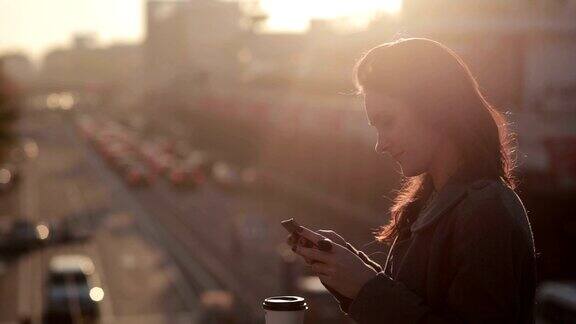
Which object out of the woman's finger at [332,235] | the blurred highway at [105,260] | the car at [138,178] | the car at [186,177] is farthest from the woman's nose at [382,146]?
the car at [138,178]

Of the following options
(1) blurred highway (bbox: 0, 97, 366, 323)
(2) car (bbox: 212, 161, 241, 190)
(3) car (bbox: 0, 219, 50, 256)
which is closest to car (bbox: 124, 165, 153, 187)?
(1) blurred highway (bbox: 0, 97, 366, 323)

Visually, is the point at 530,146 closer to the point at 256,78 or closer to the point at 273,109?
the point at 273,109

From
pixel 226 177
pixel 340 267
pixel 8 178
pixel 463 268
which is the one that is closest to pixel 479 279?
pixel 463 268

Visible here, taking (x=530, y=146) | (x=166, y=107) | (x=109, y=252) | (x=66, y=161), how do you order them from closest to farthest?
(x=530, y=146), (x=109, y=252), (x=66, y=161), (x=166, y=107)

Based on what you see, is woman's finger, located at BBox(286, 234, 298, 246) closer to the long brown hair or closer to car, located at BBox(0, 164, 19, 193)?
the long brown hair

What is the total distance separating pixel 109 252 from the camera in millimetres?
43500

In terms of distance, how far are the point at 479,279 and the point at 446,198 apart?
12.8 inches

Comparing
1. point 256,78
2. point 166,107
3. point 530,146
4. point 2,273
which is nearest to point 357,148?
point 530,146

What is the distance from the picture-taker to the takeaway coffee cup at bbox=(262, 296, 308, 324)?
319cm

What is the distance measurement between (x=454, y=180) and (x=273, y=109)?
70.2m

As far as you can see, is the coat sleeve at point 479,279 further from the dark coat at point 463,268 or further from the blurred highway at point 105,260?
the blurred highway at point 105,260

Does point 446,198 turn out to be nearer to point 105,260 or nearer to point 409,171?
point 409,171

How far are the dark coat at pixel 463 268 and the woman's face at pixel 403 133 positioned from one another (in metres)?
0.13

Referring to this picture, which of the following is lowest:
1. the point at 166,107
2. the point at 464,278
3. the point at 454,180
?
the point at 166,107
